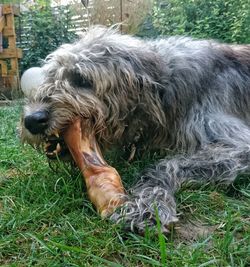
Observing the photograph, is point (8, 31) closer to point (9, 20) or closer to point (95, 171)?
point (9, 20)

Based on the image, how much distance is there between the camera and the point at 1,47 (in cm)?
1087

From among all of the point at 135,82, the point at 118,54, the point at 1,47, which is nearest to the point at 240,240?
the point at 135,82

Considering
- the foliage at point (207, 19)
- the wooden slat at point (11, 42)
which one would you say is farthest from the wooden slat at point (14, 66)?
the foliage at point (207, 19)

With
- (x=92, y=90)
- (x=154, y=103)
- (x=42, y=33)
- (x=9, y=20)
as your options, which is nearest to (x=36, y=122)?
(x=92, y=90)

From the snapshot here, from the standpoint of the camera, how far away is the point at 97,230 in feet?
7.88

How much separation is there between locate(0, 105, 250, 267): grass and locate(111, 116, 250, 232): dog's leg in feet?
0.27

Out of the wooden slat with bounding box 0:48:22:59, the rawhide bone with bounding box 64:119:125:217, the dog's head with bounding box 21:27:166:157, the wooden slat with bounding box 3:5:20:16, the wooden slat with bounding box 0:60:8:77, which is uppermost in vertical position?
the wooden slat with bounding box 3:5:20:16

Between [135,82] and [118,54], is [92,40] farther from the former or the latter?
[135,82]

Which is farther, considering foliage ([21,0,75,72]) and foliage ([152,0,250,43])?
foliage ([21,0,75,72])

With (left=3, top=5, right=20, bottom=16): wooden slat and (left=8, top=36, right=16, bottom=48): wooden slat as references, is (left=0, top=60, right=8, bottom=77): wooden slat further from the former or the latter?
(left=3, top=5, right=20, bottom=16): wooden slat

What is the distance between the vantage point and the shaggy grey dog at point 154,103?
3180mm

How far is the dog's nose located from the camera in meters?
3.09

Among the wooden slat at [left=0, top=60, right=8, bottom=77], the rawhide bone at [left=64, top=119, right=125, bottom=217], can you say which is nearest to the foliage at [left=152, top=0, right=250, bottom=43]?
the wooden slat at [left=0, top=60, right=8, bottom=77]

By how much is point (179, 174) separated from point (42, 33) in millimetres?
9501
